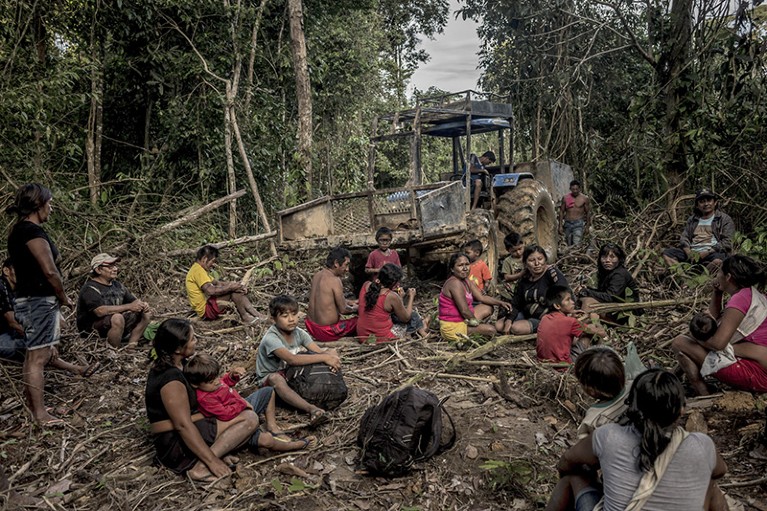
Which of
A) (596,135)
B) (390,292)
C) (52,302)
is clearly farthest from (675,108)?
(52,302)

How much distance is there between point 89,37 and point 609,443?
10.8 metres

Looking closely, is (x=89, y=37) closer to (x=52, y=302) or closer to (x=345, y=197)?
(x=345, y=197)

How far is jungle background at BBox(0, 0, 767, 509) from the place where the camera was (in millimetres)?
4340

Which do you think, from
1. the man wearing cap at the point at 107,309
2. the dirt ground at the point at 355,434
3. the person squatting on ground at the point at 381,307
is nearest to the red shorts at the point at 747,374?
the dirt ground at the point at 355,434

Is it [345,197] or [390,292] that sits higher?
[345,197]

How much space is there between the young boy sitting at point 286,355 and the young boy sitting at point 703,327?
265 cm

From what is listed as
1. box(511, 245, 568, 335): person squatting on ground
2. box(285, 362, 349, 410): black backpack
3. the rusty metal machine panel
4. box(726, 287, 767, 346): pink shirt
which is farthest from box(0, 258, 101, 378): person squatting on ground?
box(726, 287, 767, 346): pink shirt

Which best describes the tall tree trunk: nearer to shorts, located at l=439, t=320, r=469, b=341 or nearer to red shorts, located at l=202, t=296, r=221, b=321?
red shorts, located at l=202, t=296, r=221, b=321

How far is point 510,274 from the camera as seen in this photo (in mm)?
7453

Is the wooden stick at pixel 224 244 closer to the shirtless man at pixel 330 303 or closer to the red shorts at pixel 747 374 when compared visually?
the shirtless man at pixel 330 303

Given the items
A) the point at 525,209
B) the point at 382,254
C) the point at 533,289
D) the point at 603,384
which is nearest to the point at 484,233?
the point at 525,209

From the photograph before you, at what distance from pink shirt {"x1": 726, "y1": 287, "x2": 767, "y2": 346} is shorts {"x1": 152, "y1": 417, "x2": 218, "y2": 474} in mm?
3634

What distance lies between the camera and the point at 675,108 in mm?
8812

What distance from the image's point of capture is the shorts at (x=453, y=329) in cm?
614
